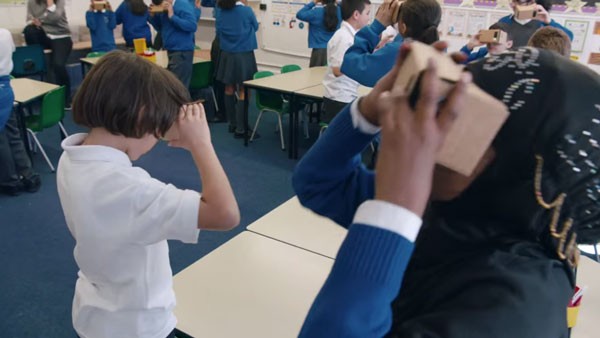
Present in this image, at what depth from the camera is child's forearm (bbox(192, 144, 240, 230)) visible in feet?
3.95

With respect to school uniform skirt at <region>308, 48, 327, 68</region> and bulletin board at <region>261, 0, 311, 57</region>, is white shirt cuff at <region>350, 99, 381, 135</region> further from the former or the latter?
bulletin board at <region>261, 0, 311, 57</region>

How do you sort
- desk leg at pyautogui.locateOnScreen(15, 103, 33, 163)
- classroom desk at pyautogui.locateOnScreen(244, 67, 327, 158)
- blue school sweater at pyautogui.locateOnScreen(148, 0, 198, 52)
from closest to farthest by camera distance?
desk leg at pyautogui.locateOnScreen(15, 103, 33, 163)
classroom desk at pyautogui.locateOnScreen(244, 67, 327, 158)
blue school sweater at pyautogui.locateOnScreen(148, 0, 198, 52)

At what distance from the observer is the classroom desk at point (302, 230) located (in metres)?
1.85

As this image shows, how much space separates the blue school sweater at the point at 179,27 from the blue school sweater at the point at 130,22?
1.23m

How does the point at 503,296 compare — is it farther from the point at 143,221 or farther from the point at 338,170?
the point at 143,221

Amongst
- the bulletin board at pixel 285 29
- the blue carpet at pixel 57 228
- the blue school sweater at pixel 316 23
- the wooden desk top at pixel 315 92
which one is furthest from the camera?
the bulletin board at pixel 285 29

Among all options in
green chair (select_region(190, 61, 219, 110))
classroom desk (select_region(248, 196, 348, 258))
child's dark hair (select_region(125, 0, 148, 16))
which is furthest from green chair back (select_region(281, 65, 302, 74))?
classroom desk (select_region(248, 196, 348, 258))

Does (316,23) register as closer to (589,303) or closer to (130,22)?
(130,22)

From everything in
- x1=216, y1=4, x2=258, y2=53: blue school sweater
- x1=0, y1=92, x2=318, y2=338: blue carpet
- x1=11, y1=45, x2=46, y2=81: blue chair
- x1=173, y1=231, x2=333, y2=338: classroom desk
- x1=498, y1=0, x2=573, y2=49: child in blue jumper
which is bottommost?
→ x1=0, y1=92, x2=318, y2=338: blue carpet

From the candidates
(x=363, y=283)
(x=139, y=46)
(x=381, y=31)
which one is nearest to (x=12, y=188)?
(x=139, y=46)

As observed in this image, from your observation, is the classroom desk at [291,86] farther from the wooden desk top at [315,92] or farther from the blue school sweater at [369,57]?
the blue school sweater at [369,57]

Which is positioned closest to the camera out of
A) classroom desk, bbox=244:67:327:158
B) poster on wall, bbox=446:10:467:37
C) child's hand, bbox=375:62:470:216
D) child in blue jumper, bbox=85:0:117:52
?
child's hand, bbox=375:62:470:216

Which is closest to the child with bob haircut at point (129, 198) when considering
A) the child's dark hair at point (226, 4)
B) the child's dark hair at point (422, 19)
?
the child's dark hair at point (422, 19)

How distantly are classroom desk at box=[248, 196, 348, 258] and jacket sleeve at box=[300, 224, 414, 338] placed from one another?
124cm
